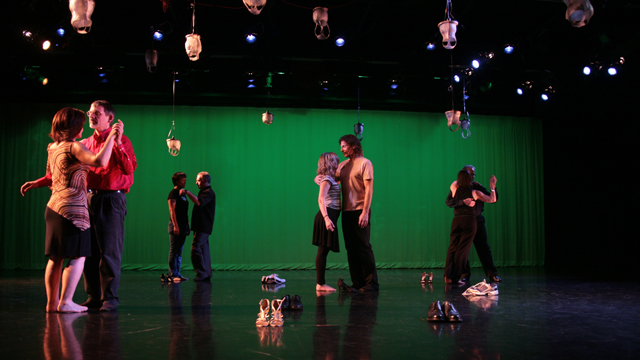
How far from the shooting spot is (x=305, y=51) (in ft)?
24.1

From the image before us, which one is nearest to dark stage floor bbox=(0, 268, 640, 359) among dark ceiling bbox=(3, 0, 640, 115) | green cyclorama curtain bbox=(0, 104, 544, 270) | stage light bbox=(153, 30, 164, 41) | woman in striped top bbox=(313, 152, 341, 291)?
woman in striped top bbox=(313, 152, 341, 291)

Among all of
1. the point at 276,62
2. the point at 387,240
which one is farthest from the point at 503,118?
the point at 276,62

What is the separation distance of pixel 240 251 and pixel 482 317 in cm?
584

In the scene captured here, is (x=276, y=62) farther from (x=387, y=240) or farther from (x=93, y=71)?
(x=387, y=240)

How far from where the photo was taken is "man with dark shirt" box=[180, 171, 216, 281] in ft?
17.6

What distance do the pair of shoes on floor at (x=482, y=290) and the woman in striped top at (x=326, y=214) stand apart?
1.19 metres

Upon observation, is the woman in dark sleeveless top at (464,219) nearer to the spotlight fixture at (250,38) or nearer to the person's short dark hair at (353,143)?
the person's short dark hair at (353,143)

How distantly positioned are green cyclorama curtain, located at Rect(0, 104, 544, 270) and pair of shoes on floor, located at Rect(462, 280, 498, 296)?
169 inches

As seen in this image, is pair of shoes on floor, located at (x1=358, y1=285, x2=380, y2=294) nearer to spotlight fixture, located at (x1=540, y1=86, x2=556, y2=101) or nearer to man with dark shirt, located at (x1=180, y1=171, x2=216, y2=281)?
man with dark shirt, located at (x1=180, y1=171, x2=216, y2=281)

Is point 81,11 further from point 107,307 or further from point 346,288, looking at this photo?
point 346,288

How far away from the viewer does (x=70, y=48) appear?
6.11 m

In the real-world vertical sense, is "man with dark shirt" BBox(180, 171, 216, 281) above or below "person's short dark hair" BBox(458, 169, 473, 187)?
below

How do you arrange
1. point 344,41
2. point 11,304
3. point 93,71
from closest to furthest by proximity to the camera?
1. point 11,304
2. point 344,41
3. point 93,71

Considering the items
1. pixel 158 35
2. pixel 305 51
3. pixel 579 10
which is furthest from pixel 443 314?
pixel 305 51
